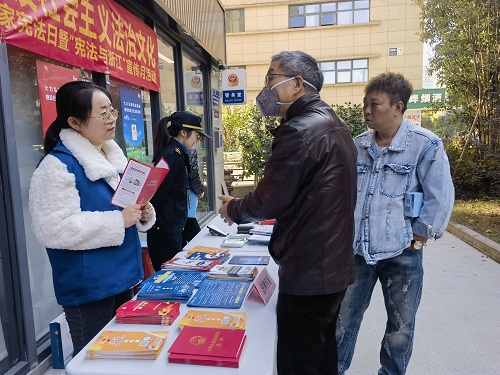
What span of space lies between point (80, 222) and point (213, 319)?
0.63 meters

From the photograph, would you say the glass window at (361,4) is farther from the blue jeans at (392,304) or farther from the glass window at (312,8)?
the blue jeans at (392,304)

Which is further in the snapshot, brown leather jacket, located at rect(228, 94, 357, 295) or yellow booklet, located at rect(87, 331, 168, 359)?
brown leather jacket, located at rect(228, 94, 357, 295)

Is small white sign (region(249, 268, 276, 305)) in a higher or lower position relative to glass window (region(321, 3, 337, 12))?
lower

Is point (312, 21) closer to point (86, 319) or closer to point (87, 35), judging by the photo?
point (87, 35)

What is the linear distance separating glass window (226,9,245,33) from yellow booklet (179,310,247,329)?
57.7 ft

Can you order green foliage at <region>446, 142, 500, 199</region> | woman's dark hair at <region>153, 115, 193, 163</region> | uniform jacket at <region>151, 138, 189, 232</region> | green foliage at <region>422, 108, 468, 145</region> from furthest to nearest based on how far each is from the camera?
green foliage at <region>422, 108, 468, 145</region>
green foliage at <region>446, 142, 500, 199</region>
woman's dark hair at <region>153, 115, 193, 163</region>
uniform jacket at <region>151, 138, 189, 232</region>

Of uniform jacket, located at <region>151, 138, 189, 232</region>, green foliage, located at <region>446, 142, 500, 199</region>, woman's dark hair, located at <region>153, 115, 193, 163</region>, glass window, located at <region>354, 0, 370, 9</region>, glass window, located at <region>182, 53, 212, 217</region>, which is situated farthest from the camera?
glass window, located at <region>354, 0, 370, 9</region>

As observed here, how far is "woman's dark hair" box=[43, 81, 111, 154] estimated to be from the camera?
1614mm

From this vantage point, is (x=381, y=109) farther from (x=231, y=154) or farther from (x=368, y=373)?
(x=231, y=154)

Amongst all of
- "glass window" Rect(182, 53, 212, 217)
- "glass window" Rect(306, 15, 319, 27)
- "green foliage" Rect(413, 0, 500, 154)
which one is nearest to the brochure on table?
"glass window" Rect(182, 53, 212, 217)

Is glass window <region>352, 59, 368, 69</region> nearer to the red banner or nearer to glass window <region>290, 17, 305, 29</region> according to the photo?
glass window <region>290, 17, 305, 29</region>

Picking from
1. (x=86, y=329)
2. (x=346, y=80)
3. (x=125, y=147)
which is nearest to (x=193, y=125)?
(x=125, y=147)

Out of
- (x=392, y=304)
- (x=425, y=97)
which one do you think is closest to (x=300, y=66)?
(x=392, y=304)

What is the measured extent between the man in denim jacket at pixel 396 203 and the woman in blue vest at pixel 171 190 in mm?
1288
